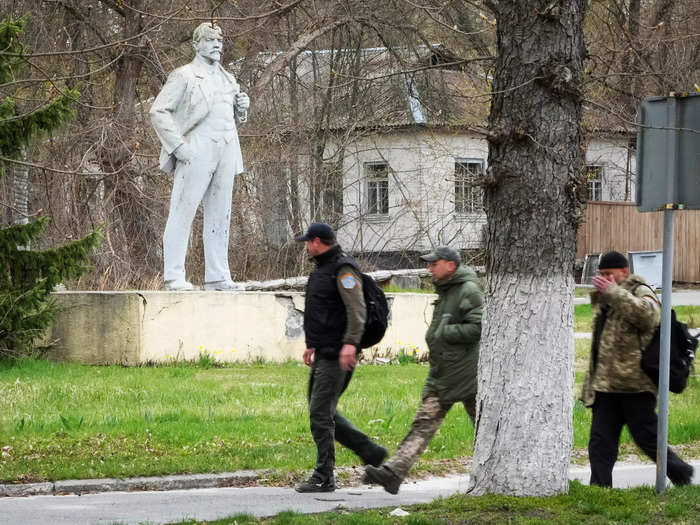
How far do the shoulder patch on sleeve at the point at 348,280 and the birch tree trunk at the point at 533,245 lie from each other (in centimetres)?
139

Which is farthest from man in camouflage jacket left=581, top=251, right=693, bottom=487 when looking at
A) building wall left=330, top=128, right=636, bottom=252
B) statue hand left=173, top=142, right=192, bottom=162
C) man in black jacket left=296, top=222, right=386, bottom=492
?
building wall left=330, top=128, right=636, bottom=252

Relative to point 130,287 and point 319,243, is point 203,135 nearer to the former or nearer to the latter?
point 130,287

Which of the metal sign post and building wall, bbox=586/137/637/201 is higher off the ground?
building wall, bbox=586/137/637/201

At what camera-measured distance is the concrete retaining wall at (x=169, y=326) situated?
1534cm

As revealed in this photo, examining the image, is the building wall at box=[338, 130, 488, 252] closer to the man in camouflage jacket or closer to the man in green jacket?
the man in green jacket

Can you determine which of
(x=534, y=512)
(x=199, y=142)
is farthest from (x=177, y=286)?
(x=534, y=512)

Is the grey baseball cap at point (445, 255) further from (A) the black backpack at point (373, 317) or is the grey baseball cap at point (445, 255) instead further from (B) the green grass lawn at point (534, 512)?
(B) the green grass lawn at point (534, 512)

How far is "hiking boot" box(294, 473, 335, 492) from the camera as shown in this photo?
26.7ft

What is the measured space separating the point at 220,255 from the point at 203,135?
1.71 meters

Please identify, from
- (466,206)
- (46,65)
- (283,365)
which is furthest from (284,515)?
(466,206)

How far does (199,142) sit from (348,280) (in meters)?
7.90

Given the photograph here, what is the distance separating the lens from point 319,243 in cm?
832

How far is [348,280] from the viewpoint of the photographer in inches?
320

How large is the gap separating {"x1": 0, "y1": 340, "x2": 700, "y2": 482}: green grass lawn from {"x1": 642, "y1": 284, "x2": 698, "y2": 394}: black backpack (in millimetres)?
2336
